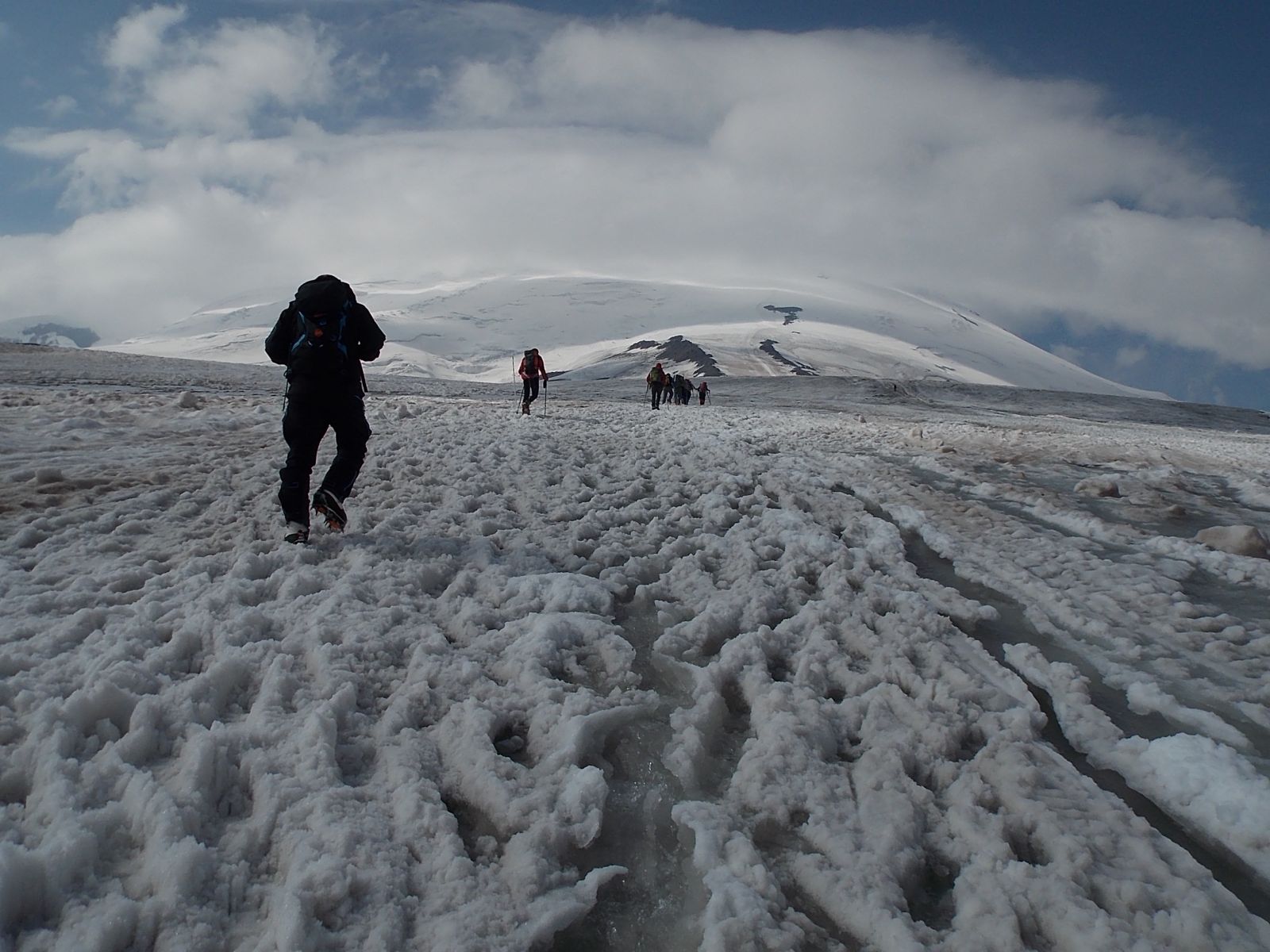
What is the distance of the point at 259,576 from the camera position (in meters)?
5.00

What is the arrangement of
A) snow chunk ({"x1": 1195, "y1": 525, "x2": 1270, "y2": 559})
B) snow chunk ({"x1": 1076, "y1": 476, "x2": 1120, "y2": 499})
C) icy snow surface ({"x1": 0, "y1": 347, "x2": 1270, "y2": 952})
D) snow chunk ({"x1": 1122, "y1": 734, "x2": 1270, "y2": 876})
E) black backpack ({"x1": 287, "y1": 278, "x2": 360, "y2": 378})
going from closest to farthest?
icy snow surface ({"x1": 0, "y1": 347, "x2": 1270, "y2": 952}), snow chunk ({"x1": 1122, "y1": 734, "x2": 1270, "y2": 876}), black backpack ({"x1": 287, "y1": 278, "x2": 360, "y2": 378}), snow chunk ({"x1": 1195, "y1": 525, "x2": 1270, "y2": 559}), snow chunk ({"x1": 1076, "y1": 476, "x2": 1120, "y2": 499})

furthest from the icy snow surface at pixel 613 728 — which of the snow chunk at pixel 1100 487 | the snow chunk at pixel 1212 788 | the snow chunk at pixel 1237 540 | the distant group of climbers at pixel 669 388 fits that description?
the distant group of climbers at pixel 669 388

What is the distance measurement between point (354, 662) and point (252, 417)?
1038 centimetres

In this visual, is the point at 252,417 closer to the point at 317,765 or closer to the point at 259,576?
the point at 259,576

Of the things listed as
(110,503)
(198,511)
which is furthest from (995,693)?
(110,503)

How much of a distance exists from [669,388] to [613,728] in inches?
1093

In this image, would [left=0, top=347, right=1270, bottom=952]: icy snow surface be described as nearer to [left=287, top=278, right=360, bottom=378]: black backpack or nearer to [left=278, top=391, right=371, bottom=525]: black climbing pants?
[left=278, top=391, right=371, bottom=525]: black climbing pants

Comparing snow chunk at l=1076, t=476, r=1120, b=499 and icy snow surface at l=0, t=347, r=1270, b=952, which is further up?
snow chunk at l=1076, t=476, r=1120, b=499

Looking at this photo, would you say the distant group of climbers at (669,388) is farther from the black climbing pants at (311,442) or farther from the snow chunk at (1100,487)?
the black climbing pants at (311,442)

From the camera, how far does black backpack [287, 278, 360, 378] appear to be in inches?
216

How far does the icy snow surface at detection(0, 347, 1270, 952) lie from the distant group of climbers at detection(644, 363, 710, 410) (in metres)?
19.0

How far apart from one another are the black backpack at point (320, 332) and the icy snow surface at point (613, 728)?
51.9 inches

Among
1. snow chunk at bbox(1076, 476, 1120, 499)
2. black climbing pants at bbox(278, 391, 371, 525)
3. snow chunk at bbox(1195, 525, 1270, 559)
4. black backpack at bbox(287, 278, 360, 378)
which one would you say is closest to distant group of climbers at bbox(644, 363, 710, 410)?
snow chunk at bbox(1076, 476, 1120, 499)

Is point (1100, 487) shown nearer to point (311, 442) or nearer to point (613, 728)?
point (613, 728)
